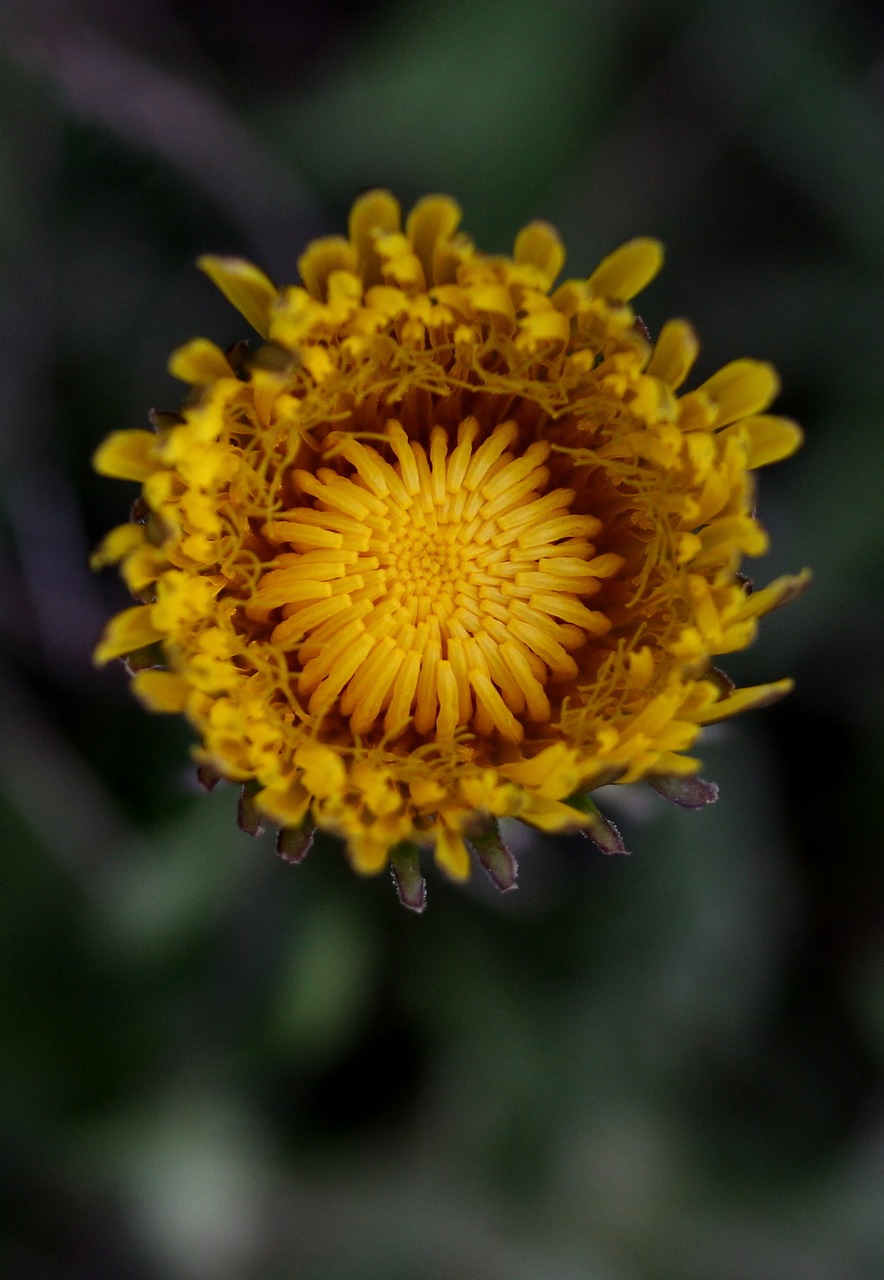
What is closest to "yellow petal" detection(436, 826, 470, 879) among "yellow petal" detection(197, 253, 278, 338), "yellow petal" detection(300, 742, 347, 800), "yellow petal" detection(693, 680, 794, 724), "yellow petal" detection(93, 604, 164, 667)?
"yellow petal" detection(300, 742, 347, 800)

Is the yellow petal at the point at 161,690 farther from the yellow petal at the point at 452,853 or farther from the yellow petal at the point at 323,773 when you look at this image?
the yellow petal at the point at 452,853

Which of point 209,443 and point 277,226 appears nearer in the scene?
point 209,443

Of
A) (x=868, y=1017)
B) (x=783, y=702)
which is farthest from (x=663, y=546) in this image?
(x=868, y=1017)

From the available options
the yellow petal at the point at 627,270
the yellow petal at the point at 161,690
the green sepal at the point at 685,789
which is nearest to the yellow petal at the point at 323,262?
the yellow petal at the point at 627,270

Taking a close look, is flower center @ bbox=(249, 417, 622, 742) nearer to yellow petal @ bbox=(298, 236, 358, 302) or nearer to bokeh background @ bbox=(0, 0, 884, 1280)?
yellow petal @ bbox=(298, 236, 358, 302)

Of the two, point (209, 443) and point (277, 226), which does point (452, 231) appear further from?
point (277, 226)

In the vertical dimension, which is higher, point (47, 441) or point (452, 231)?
point (47, 441)
